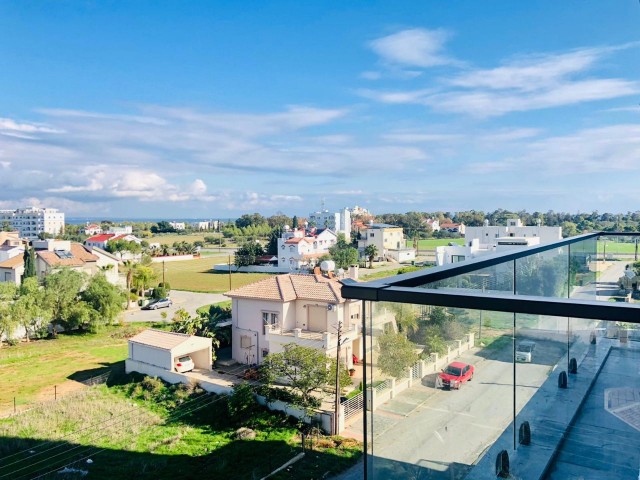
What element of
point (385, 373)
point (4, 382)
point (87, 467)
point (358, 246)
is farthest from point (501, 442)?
point (358, 246)

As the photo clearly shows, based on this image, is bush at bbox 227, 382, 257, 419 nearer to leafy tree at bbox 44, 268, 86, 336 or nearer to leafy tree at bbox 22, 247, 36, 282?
leafy tree at bbox 44, 268, 86, 336

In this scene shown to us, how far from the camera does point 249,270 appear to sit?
31438mm

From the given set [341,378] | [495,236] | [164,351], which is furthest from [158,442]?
[495,236]

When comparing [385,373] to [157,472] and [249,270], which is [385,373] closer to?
[157,472]

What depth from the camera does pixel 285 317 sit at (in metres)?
11.3

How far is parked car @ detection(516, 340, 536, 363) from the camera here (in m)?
1.52

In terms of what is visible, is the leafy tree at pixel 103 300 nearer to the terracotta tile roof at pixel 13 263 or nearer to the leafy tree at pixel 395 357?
the terracotta tile roof at pixel 13 263

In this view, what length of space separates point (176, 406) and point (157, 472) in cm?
252

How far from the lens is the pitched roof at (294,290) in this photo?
445 inches

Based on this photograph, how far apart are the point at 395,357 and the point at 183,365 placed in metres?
9.98

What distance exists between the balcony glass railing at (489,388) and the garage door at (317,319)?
9.76 meters

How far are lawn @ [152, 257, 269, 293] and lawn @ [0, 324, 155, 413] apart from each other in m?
7.93

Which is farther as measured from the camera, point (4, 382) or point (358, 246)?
point (358, 246)

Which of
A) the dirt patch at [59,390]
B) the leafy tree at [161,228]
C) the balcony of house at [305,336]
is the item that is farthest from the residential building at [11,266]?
the leafy tree at [161,228]
